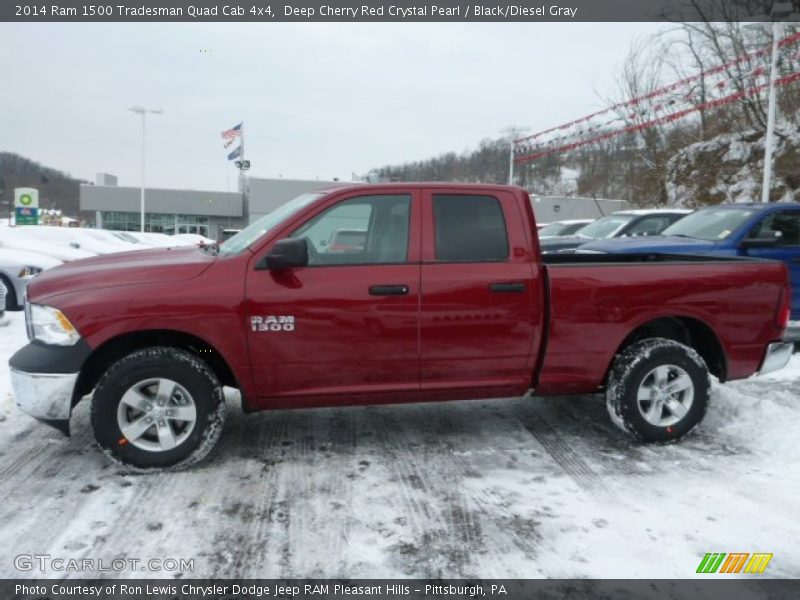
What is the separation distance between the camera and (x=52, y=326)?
3719mm

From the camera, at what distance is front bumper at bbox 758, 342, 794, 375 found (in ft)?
15.3

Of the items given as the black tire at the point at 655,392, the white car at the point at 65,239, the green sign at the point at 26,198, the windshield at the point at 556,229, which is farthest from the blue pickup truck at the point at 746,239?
the green sign at the point at 26,198

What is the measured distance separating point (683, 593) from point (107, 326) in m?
3.42

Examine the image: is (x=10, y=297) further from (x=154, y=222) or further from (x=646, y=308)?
(x=154, y=222)

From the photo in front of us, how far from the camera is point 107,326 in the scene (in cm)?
370

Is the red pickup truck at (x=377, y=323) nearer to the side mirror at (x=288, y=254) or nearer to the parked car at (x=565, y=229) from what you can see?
the side mirror at (x=288, y=254)

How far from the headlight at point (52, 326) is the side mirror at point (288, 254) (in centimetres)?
125

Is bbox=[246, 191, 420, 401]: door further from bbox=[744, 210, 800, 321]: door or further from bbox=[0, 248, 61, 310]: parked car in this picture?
bbox=[0, 248, 61, 310]: parked car

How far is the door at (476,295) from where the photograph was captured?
4086 millimetres

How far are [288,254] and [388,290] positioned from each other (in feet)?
2.27

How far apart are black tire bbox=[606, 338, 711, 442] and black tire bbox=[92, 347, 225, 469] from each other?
2793 millimetres

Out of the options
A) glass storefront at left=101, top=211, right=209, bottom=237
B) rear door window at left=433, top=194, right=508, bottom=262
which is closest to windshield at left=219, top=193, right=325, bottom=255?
rear door window at left=433, top=194, right=508, bottom=262

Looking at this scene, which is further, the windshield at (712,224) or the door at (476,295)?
the windshield at (712,224)

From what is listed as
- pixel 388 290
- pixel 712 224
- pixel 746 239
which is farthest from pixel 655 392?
pixel 712 224
